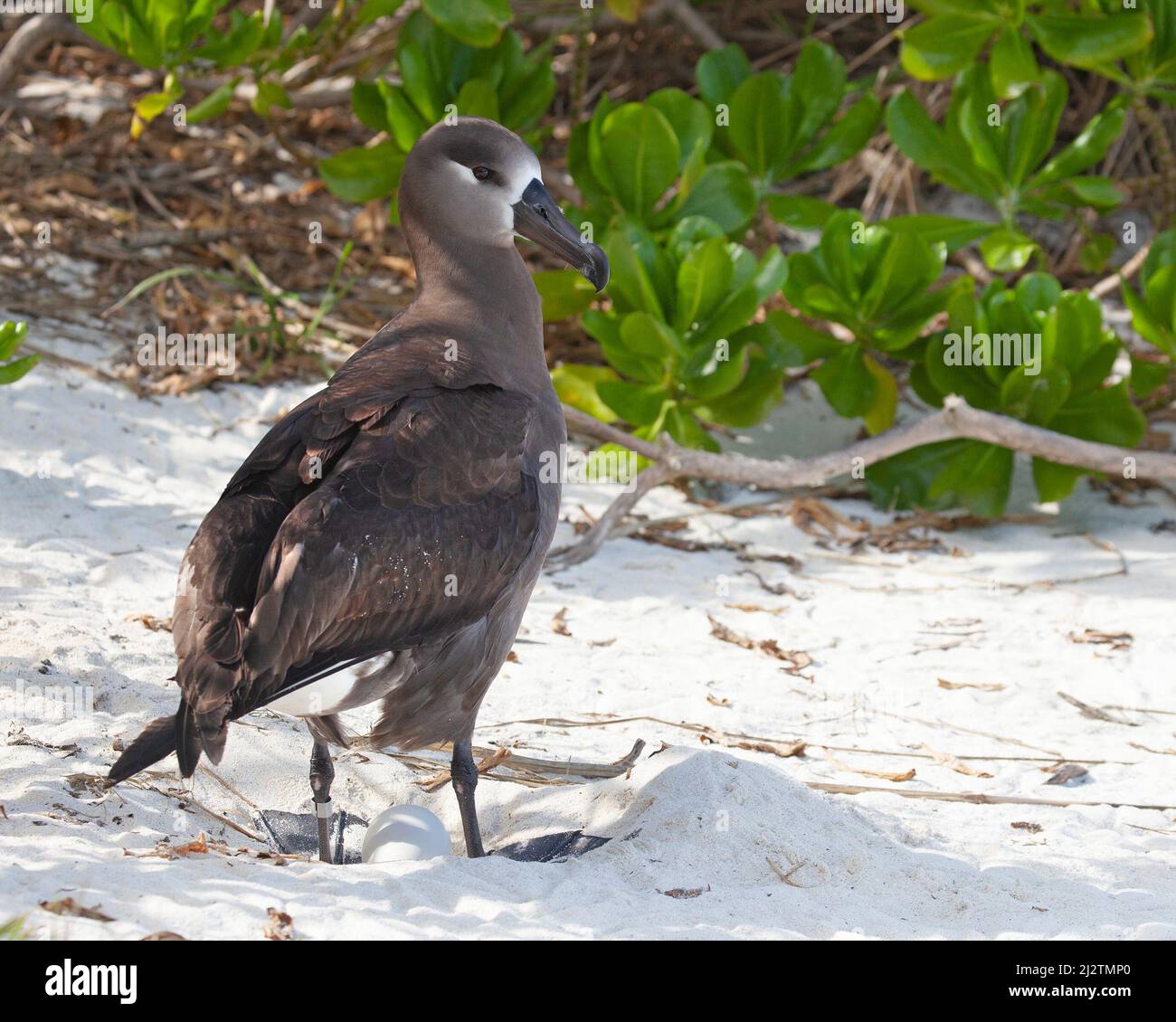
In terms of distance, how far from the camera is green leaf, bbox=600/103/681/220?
6070mm

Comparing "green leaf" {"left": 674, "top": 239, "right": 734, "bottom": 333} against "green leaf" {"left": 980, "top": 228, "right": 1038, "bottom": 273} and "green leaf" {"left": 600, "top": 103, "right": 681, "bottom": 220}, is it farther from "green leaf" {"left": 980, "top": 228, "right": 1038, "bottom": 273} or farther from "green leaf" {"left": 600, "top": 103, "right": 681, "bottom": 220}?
"green leaf" {"left": 980, "top": 228, "right": 1038, "bottom": 273}

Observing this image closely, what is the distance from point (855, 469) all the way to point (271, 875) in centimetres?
388

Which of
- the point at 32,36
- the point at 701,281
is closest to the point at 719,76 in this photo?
the point at 701,281

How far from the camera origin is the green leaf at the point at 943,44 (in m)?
6.25

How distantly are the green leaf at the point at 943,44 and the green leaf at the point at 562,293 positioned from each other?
1774mm

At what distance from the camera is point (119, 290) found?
6.96 meters

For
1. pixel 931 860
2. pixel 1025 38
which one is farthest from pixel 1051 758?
pixel 1025 38

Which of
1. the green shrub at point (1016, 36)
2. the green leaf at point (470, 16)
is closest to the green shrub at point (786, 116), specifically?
the green shrub at point (1016, 36)

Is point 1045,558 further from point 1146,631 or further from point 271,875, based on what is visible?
point 271,875

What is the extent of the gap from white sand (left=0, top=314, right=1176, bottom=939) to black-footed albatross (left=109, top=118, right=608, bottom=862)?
15.4 inches

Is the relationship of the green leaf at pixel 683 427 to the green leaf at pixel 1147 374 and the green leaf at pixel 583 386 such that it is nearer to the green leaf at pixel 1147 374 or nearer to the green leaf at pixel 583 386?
the green leaf at pixel 583 386

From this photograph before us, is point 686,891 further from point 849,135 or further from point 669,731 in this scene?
point 849,135

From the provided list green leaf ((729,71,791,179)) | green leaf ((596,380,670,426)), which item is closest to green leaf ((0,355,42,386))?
green leaf ((596,380,670,426))

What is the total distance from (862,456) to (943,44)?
1890 mm
